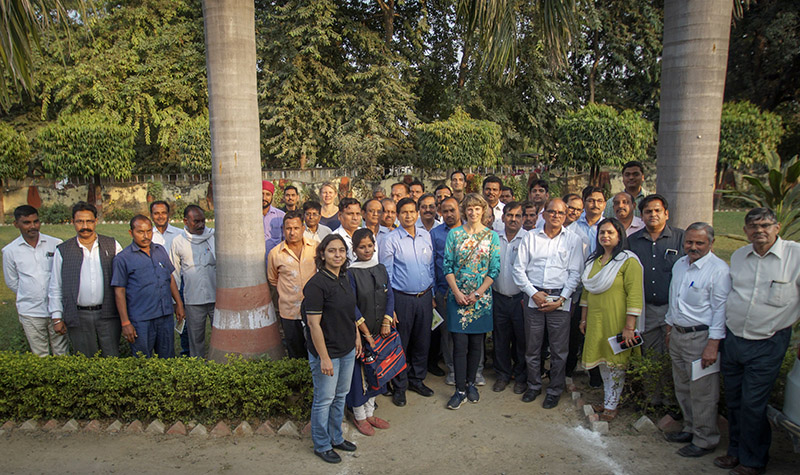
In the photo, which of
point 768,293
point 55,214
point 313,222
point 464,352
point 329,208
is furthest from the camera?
point 55,214

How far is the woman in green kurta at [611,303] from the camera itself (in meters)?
4.57

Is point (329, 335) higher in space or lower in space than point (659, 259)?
lower

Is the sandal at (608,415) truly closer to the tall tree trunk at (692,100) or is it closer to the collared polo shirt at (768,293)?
the collared polo shirt at (768,293)

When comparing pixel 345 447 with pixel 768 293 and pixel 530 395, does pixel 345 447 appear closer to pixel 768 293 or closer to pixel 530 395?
pixel 530 395

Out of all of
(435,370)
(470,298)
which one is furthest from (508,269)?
(435,370)

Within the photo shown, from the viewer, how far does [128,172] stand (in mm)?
21828

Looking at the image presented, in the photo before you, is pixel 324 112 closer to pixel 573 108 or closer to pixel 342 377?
pixel 573 108

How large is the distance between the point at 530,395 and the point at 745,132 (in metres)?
19.7

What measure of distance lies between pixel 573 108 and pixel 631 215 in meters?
21.4

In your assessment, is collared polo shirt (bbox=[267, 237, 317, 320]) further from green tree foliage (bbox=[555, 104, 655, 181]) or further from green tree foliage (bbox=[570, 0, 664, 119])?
green tree foliage (bbox=[570, 0, 664, 119])

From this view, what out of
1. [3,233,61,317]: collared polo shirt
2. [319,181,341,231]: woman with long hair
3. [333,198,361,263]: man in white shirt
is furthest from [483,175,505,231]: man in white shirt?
[3,233,61,317]: collared polo shirt

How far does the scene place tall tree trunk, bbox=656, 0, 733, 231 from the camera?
5250 millimetres

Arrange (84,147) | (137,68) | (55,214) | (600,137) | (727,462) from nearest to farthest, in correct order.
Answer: (727,462), (600,137), (84,147), (55,214), (137,68)

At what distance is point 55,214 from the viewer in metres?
20.9
